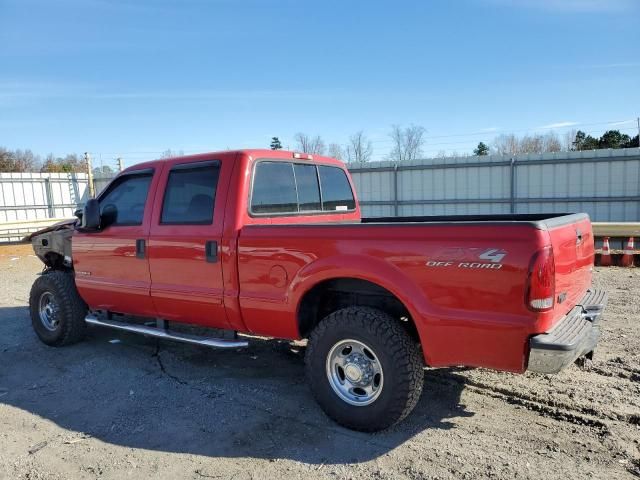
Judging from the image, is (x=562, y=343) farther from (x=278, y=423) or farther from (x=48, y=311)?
(x=48, y=311)

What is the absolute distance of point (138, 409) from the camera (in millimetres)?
4133

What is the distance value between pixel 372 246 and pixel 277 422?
5.01 ft

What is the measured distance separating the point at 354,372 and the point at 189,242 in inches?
70.5

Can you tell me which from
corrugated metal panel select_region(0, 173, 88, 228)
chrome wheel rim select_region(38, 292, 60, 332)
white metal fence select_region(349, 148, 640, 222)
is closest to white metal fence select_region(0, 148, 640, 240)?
white metal fence select_region(349, 148, 640, 222)

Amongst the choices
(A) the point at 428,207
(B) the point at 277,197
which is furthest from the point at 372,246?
(A) the point at 428,207

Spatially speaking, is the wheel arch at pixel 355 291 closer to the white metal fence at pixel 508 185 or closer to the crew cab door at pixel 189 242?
the crew cab door at pixel 189 242

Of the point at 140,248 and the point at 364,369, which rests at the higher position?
the point at 140,248

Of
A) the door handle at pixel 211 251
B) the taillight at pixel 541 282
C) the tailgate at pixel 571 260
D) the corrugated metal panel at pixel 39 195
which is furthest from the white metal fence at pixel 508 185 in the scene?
the taillight at pixel 541 282

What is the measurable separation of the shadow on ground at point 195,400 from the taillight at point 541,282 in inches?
49.3

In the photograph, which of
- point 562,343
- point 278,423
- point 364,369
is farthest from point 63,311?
point 562,343

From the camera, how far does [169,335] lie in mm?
4625

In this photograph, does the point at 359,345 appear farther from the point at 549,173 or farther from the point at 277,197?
the point at 549,173

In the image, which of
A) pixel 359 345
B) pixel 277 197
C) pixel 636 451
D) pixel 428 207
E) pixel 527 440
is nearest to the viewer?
pixel 636 451

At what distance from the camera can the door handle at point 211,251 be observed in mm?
4176
